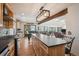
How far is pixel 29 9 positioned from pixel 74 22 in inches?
31.9

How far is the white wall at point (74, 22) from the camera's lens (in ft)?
6.66

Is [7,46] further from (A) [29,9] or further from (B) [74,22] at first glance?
(B) [74,22]

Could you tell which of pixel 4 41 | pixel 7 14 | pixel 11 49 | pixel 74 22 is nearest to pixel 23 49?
pixel 11 49

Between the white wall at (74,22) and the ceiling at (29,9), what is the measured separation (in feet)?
0.43

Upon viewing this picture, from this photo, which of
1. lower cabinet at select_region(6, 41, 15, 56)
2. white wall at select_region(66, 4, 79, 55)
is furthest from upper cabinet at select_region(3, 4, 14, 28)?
white wall at select_region(66, 4, 79, 55)

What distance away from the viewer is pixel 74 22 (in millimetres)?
2086

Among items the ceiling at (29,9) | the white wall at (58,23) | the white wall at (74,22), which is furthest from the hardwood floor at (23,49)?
the white wall at (74,22)

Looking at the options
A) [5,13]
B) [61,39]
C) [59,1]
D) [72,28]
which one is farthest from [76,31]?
[5,13]

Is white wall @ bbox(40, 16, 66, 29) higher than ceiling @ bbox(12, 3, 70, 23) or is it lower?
lower

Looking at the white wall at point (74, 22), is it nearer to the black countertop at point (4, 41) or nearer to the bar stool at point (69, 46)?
the bar stool at point (69, 46)

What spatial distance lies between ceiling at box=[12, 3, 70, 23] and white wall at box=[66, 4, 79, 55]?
0.43 ft

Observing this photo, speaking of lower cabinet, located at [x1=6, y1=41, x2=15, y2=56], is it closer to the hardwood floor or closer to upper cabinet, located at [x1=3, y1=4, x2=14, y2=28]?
the hardwood floor

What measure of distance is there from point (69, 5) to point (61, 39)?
591 millimetres

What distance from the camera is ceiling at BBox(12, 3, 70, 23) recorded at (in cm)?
208
